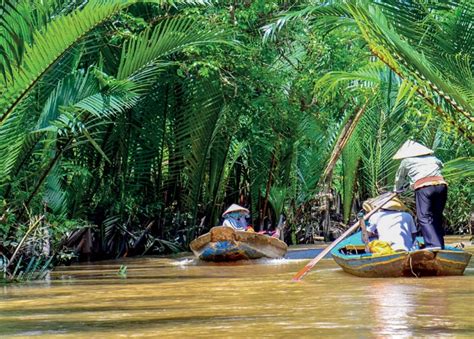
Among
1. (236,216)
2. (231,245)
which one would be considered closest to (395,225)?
(231,245)

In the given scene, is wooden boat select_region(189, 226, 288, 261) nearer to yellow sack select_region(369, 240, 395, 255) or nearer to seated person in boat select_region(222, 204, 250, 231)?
seated person in boat select_region(222, 204, 250, 231)

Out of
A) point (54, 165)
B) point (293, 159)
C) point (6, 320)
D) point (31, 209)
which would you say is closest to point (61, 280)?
point (31, 209)

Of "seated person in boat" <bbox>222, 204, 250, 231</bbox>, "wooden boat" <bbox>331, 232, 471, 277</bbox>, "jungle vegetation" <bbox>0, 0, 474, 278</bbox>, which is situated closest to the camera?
"wooden boat" <bbox>331, 232, 471, 277</bbox>

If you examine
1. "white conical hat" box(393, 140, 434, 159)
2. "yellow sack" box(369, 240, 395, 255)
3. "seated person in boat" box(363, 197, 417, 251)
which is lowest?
"yellow sack" box(369, 240, 395, 255)

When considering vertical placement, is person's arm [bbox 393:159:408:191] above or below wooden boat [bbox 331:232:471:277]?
above

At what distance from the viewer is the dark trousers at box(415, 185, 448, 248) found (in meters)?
10.6

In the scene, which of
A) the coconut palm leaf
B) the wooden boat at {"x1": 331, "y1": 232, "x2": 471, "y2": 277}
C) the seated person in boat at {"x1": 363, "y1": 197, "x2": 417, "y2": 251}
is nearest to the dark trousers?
the wooden boat at {"x1": 331, "y1": 232, "x2": 471, "y2": 277}

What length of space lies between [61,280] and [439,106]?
445 centimetres

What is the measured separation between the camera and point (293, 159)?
19531 millimetres

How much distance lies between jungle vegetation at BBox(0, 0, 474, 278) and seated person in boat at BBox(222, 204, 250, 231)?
132cm

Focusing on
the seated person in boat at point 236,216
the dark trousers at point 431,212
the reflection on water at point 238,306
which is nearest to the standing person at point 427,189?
the dark trousers at point 431,212

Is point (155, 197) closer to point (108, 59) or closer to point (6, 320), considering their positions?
A: point (108, 59)

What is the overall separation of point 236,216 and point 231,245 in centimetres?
133

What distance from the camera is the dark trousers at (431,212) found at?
10.6m
